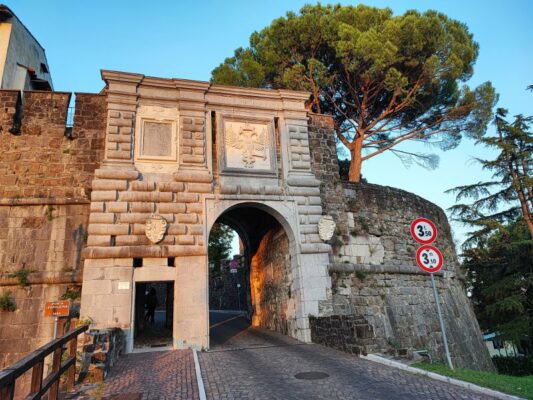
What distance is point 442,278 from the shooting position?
43.8 feet

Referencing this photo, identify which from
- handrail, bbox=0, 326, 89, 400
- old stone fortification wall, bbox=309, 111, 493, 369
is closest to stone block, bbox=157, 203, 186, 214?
handrail, bbox=0, 326, 89, 400

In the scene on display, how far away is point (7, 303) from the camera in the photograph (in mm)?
7992

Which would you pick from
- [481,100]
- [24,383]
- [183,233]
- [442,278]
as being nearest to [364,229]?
[442,278]

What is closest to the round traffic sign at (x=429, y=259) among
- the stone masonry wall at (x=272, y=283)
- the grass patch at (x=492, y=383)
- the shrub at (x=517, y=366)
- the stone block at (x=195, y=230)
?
the grass patch at (x=492, y=383)

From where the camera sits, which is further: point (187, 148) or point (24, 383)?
point (187, 148)

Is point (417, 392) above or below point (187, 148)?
below

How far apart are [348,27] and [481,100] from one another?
6.08 metres

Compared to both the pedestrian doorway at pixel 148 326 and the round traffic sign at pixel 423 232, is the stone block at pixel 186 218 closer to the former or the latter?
the pedestrian doorway at pixel 148 326

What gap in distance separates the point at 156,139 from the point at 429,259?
695 cm

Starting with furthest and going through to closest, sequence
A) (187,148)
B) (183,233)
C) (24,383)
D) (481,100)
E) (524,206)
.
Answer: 1. (524,206)
2. (481,100)
3. (187,148)
4. (183,233)
5. (24,383)

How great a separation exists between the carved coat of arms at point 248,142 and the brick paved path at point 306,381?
193 inches

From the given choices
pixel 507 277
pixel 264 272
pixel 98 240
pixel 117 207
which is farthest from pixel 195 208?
pixel 507 277

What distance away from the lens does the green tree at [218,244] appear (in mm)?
23281

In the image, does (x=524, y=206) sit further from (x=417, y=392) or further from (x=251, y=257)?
(x=417, y=392)
